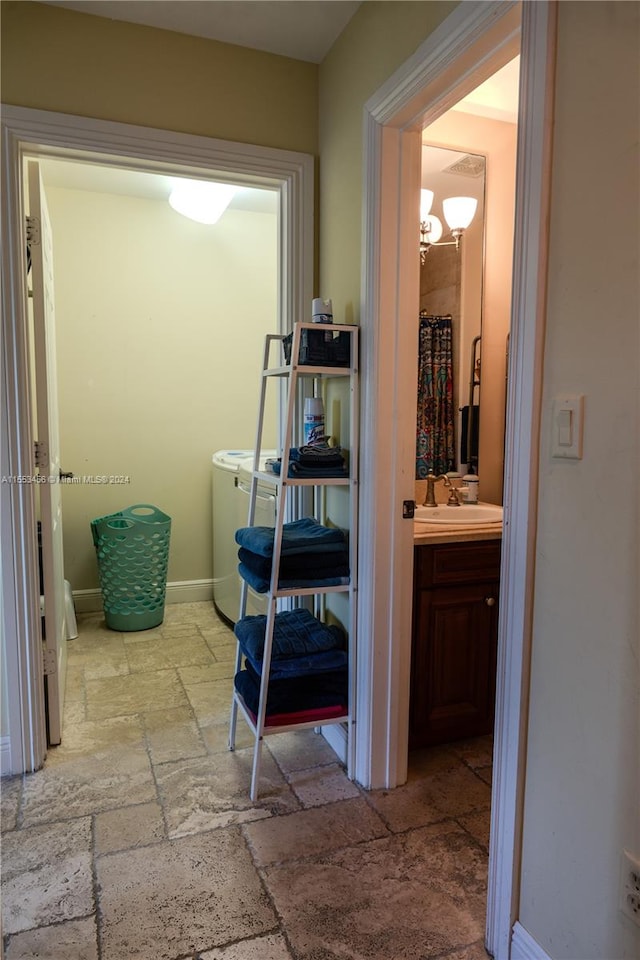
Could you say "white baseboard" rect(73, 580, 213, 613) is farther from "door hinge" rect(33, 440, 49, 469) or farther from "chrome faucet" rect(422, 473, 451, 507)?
"chrome faucet" rect(422, 473, 451, 507)

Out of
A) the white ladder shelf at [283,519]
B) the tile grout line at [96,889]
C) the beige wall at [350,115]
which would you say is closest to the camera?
the tile grout line at [96,889]

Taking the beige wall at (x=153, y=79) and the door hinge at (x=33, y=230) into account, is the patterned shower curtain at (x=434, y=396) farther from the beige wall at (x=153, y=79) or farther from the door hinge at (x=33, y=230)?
the door hinge at (x=33, y=230)

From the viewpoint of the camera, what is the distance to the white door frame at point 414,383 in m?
1.20

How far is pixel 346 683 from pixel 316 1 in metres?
2.18

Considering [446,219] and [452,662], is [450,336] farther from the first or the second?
[452,662]

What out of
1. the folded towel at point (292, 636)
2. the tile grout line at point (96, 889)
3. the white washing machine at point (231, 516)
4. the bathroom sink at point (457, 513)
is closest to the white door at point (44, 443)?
the tile grout line at point (96, 889)

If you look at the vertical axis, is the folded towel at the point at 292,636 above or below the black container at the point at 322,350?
below

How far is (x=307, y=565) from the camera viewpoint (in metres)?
1.99

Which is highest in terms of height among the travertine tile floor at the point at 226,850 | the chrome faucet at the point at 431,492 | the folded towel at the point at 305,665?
the chrome faucet at the point at 431,492

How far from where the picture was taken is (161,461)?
12.7 feet

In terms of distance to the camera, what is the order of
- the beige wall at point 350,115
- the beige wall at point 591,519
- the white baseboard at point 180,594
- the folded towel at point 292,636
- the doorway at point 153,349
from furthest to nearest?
1. the white baseboard at point 180,594
2. the doorway at point 153,349
3. the folded towel at point 292,636
4. the beige wall at point 350,115
5. the beige wall at point 591,519

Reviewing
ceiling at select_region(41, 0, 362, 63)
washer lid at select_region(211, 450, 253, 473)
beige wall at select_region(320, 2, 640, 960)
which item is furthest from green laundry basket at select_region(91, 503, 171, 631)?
beige wall at select_region(320, 2, 640, 960)

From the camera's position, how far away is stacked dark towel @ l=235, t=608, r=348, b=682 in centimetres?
200

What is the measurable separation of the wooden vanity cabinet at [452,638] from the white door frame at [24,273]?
1315mm
